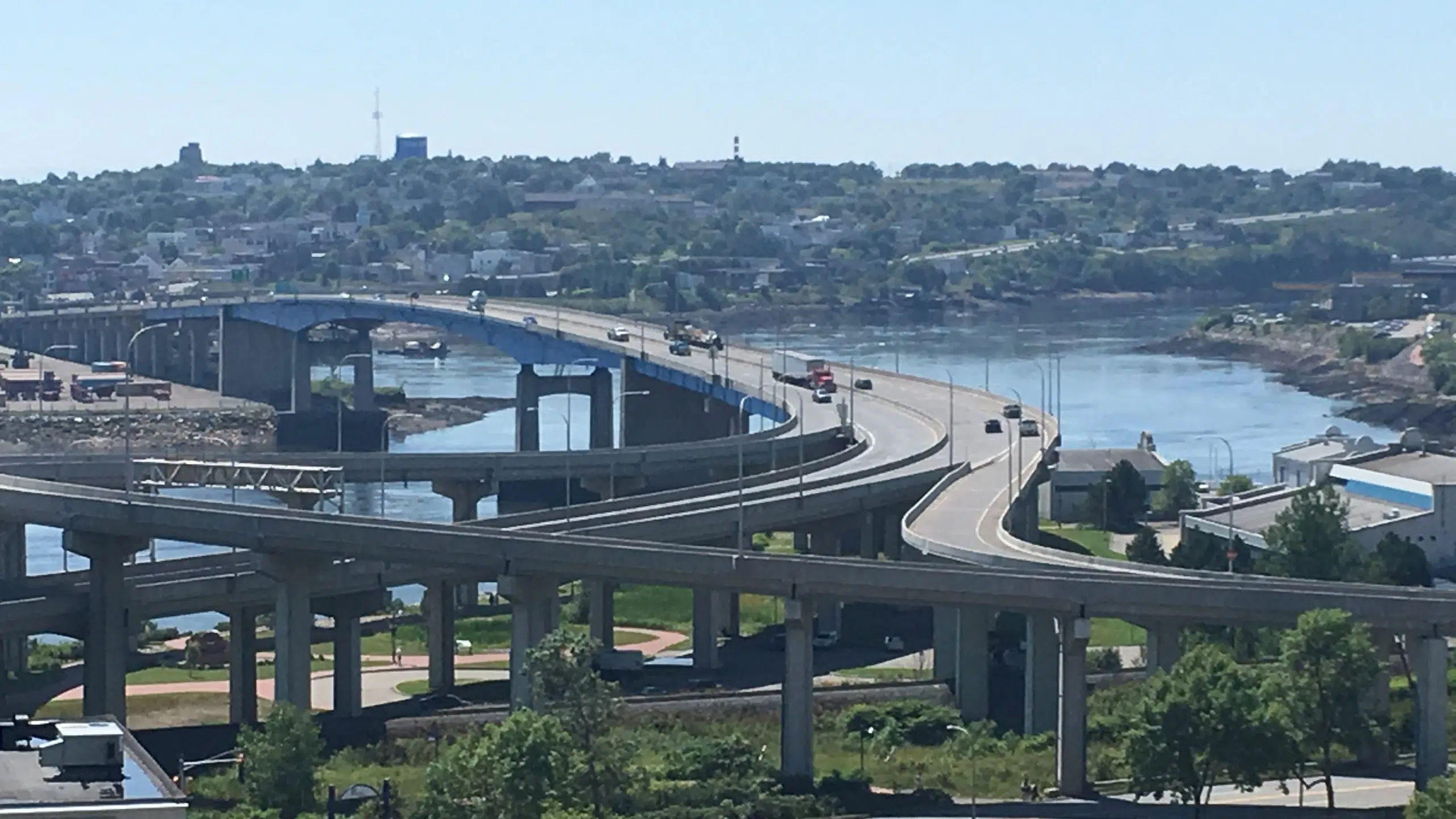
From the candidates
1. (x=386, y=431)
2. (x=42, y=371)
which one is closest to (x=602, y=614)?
(x=386, y=431)

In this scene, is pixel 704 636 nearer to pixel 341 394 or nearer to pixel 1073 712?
pixel 1073 712

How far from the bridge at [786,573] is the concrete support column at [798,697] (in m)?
0.02

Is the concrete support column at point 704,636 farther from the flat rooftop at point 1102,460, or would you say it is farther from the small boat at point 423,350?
the small boat at point 423,350

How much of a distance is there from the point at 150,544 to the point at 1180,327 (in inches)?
3234

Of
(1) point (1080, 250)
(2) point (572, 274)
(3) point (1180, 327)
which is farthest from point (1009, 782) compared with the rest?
(1) point (1080, 250)

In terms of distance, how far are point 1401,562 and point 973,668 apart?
8.77m

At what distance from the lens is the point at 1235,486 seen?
46438mm

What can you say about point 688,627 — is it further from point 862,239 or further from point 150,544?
point 862,239

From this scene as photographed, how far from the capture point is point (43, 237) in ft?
464

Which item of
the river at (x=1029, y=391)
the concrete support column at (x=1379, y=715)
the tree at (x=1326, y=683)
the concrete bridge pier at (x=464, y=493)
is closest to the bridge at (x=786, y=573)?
the concrete support column at (x=1379, y=715)

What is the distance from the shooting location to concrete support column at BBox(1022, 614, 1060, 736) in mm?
27656

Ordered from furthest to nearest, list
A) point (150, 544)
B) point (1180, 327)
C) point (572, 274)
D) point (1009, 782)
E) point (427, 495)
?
point (572, 274) < point (1180, 327) < point (427, 495) < point (150, 544) < point (1009, 782)

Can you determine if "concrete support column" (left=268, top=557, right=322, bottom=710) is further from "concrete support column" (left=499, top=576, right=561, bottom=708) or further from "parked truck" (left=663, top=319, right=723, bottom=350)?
"parked truck" (left=663, top=319, right=723, bottom=350)

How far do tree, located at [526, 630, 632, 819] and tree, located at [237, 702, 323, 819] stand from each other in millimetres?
1910
